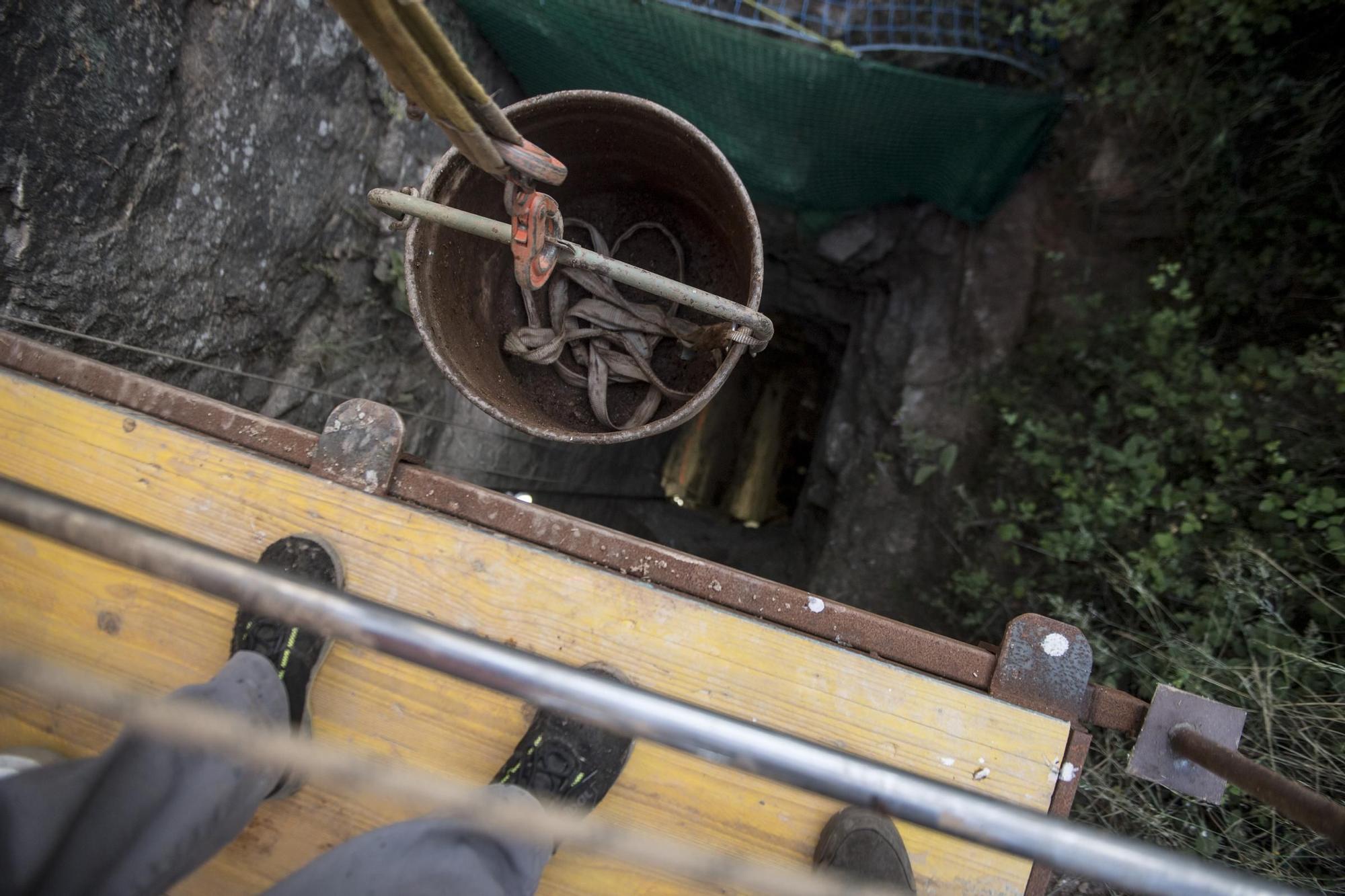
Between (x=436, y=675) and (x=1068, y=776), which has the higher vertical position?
(x=1068, y=776)

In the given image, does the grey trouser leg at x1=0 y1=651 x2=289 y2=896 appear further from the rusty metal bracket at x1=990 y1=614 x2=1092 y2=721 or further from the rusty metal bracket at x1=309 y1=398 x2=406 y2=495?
the rusty metal bracket at x1=990 y1=614 x2=1092 y2=721

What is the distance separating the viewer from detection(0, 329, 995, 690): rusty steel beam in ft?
4.97

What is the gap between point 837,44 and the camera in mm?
2500

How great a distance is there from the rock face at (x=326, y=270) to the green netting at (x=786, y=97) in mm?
290

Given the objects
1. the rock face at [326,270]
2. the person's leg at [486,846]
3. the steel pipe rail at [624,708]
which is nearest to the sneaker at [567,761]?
the person's leg at [486,846]

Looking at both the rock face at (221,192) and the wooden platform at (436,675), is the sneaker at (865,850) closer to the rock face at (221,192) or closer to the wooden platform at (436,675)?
the wooden platform at (436,675)

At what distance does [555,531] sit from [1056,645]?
1.16 meters

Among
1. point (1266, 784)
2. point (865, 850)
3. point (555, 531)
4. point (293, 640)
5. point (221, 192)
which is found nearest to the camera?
point (1266, 784)

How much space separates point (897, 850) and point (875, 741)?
0.68 ft

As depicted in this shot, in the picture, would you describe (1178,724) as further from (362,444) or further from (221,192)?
(221,192)

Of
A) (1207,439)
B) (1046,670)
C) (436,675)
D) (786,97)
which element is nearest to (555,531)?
(436,675)

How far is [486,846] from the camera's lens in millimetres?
1240

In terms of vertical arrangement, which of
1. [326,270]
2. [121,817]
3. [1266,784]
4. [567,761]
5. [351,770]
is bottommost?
[121,817]

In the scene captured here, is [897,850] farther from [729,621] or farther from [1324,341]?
[1324,341]
